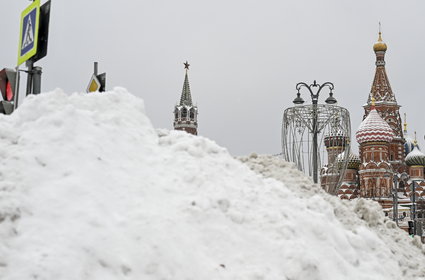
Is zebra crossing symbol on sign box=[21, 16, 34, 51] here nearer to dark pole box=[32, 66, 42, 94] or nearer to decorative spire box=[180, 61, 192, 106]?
dark pole box=[32, 66, 42, 94]

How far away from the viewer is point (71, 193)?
3.87 meters

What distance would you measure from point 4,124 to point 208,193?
5.87ft

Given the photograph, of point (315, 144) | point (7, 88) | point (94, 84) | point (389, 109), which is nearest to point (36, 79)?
point (7, 88)

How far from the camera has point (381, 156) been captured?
5281 cm

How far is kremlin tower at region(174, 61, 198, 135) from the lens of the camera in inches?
2781

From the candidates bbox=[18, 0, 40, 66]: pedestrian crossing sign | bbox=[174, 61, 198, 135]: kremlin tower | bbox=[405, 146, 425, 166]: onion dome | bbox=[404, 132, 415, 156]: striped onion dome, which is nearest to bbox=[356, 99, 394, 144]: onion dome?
bbox=[405, 146, 425, 166]: onion dome

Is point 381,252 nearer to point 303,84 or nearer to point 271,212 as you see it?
point 271,212

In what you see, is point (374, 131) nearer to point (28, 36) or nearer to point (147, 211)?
point (28, 36)

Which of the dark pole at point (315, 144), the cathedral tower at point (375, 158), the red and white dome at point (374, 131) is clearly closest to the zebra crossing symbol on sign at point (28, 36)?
the dark pole at point (315, 144)

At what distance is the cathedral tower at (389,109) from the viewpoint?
191 ft

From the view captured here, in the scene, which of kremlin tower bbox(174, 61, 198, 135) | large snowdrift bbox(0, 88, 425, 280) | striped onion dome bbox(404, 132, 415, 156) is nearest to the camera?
large snowdrift bbox(0, 88, 425, 280)

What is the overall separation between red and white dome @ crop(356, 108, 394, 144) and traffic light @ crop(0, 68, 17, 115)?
159 feet

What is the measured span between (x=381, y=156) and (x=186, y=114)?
26.8 meters

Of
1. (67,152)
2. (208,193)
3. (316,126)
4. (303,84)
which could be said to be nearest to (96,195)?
(67,152)
